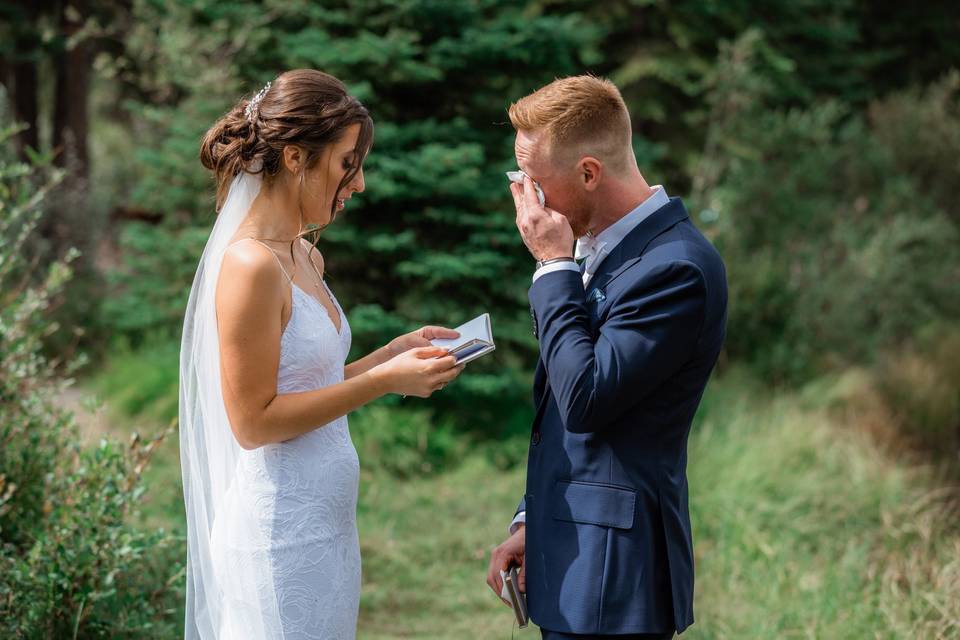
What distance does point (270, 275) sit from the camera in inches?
98.6

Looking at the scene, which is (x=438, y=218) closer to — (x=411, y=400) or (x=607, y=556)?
(x=411, y=400)

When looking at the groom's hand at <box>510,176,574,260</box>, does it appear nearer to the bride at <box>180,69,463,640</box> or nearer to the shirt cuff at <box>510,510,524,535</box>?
the bride at <box>180,69,463,640</box>

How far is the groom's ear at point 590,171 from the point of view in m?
2.57

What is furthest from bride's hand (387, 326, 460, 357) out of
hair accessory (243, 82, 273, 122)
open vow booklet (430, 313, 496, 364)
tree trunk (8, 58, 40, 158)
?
tree trunk (8, 58, 40, 158)

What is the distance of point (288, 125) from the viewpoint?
261 centimetres

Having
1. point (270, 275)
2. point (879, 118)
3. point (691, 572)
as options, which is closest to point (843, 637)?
point (691, 572)

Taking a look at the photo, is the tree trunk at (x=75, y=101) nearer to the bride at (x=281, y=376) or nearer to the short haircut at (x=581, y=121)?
the bride at (x=281, y=376)

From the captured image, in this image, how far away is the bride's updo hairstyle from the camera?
262 centimetres

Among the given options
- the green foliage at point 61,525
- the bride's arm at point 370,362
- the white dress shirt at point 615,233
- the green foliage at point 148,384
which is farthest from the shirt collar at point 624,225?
the green foliage at point 148,384

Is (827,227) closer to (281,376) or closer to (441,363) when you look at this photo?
(441,363)

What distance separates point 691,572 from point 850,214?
10.2 m

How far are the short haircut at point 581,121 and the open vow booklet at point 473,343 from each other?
479 mm

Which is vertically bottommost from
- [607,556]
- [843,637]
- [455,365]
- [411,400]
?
[843,637]

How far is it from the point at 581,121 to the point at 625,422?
0.78 meters
